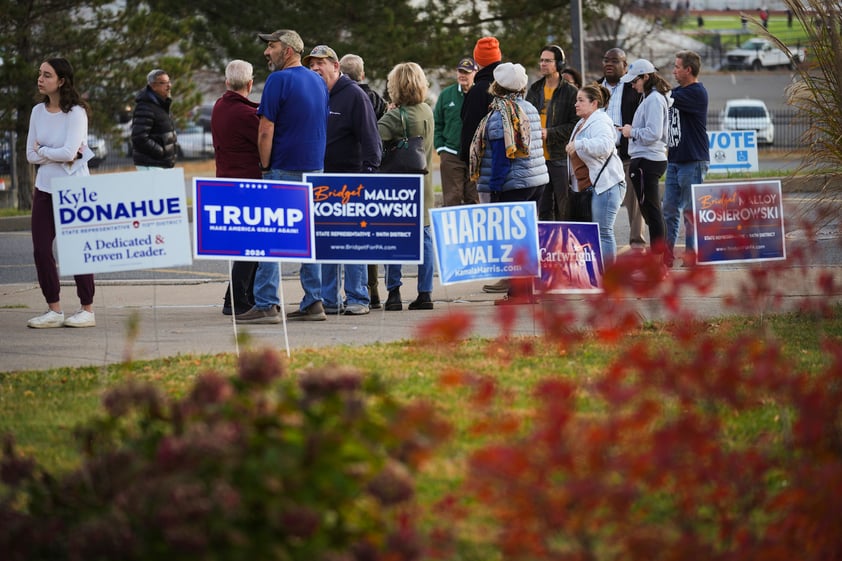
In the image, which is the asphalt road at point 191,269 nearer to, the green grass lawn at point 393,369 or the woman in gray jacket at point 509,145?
the woman in gray jacket at point 509,145

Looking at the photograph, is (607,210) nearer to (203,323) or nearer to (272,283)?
(272,283)

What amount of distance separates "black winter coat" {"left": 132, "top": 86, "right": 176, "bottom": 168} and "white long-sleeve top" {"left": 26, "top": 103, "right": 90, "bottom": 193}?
10.7ft

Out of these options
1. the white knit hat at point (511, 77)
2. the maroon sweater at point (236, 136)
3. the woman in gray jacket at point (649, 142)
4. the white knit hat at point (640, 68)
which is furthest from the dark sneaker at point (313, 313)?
the white knit hat at point (640, 68)

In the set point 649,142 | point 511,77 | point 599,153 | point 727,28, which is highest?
point 727,28

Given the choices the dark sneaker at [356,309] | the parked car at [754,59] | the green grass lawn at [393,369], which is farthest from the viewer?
the parked car at [754,59]

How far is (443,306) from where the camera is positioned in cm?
1105

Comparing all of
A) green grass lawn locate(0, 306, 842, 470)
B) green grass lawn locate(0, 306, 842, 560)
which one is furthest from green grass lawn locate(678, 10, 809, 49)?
green grass lawn locate(0, 306, 842, 560)

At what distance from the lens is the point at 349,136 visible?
10539mm

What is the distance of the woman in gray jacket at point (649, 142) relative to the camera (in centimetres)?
1206

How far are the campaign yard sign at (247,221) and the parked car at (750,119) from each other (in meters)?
28.2

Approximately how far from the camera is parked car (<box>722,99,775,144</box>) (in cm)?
3569

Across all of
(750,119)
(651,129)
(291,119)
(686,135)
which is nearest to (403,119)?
(291,119)

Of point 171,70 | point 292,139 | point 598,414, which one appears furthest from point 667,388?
point 171,70

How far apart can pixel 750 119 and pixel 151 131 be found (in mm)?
26906
